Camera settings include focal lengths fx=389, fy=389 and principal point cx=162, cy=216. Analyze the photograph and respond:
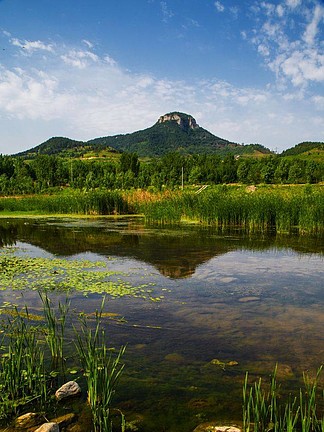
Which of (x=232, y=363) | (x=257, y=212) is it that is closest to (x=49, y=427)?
(x=232, y=363)

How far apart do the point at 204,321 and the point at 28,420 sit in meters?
3.24

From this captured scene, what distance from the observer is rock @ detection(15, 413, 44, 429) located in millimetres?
3445

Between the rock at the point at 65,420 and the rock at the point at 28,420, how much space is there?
0.13 meters

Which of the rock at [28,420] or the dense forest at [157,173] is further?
the dense forest at [157,173]


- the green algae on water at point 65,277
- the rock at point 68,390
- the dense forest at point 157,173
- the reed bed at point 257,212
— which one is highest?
the dense forest at point 157,173

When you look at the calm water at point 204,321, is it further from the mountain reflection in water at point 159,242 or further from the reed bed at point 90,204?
the reed bed at point 90,204

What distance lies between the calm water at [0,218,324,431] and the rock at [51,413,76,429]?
501mm

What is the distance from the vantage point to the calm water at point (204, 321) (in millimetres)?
4008

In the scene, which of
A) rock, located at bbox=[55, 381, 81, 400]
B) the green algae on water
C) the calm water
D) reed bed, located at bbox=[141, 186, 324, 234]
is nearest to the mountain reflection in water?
the calm water

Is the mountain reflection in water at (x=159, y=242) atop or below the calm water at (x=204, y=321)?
atop

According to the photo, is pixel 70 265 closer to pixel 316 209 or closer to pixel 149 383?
pixel 149 383

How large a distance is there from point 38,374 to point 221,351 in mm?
2355

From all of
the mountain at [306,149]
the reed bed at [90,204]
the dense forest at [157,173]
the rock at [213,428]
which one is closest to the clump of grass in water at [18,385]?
the rock at [213,428]

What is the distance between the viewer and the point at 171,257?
11.5 m
